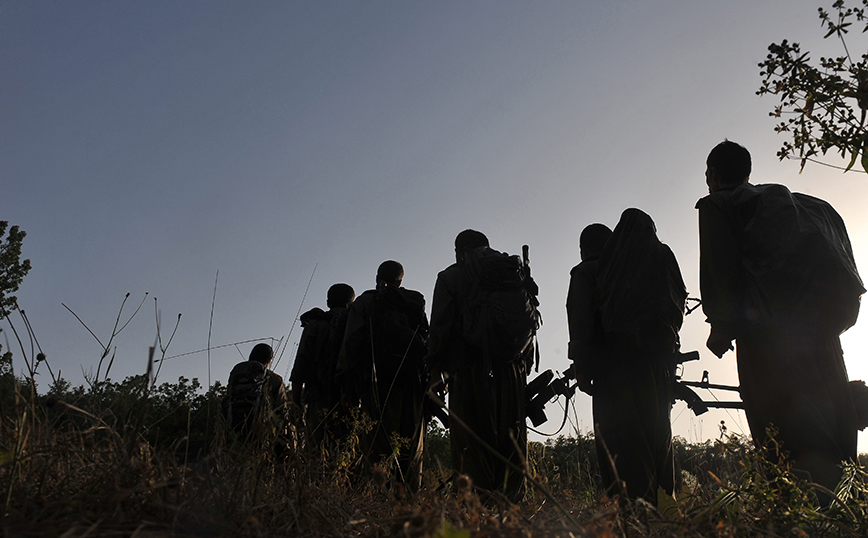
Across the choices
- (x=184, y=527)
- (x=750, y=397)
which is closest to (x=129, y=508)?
(x=184, y=527)

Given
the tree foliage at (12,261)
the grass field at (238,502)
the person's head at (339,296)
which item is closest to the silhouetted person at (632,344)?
the grass field at (238,502)

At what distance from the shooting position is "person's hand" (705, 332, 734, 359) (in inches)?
111

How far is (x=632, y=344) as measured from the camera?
3.50 metres

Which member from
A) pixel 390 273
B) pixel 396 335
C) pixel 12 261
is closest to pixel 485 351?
pixel 396 335

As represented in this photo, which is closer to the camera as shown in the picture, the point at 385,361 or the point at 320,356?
the point at 385,361

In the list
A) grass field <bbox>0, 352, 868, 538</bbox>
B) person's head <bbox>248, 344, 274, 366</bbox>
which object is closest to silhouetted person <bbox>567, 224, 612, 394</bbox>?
grass field <bbox>0, 352, 868, 538</bbox>

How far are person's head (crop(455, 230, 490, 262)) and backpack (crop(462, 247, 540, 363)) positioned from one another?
1.40 feet

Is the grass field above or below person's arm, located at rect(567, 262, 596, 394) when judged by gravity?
below

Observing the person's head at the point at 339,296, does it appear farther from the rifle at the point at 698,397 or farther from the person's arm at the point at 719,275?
the person's arm at the point at 719,275

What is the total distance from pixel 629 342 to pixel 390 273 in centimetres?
288

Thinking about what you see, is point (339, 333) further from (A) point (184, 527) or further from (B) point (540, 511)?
(A) point (184, 527)

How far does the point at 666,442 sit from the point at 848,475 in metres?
1.41

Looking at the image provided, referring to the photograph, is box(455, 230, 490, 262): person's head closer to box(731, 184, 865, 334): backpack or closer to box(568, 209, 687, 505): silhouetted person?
box(568, 209, 687, 505): silhouetted person

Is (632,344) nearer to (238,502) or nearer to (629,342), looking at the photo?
(629,342)
